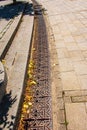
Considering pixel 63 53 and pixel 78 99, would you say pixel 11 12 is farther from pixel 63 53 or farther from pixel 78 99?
pixel 78 99

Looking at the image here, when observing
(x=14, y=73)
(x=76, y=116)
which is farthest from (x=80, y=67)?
(x=76, y=116)

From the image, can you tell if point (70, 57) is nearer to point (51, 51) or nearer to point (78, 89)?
point (51, 51)

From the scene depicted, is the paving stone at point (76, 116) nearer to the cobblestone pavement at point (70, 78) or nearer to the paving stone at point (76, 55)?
the cobblestone pavement at point (70, 78)

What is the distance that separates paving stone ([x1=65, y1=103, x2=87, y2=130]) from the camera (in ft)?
13.9

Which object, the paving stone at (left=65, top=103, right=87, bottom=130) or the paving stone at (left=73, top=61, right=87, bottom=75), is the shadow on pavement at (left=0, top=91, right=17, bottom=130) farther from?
the paving stone at (left=73, top=61, right=87, bottom=75)

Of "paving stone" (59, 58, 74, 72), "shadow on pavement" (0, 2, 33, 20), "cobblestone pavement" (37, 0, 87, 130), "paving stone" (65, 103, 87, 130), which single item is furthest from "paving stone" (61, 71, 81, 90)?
"shadow on pavement" (0, 2, 33, 20)

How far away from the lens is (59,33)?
10211mm

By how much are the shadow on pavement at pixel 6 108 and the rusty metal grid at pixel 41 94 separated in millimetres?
458

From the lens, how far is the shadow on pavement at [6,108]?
4135 millimetres

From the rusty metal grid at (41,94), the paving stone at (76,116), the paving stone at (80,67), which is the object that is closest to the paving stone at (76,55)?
the paving stone at (80,67)

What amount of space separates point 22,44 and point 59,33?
7.91 ft

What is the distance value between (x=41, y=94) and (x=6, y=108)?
3.93 ft

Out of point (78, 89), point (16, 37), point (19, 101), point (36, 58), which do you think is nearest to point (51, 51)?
point (36, 58)

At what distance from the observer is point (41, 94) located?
217 inches
